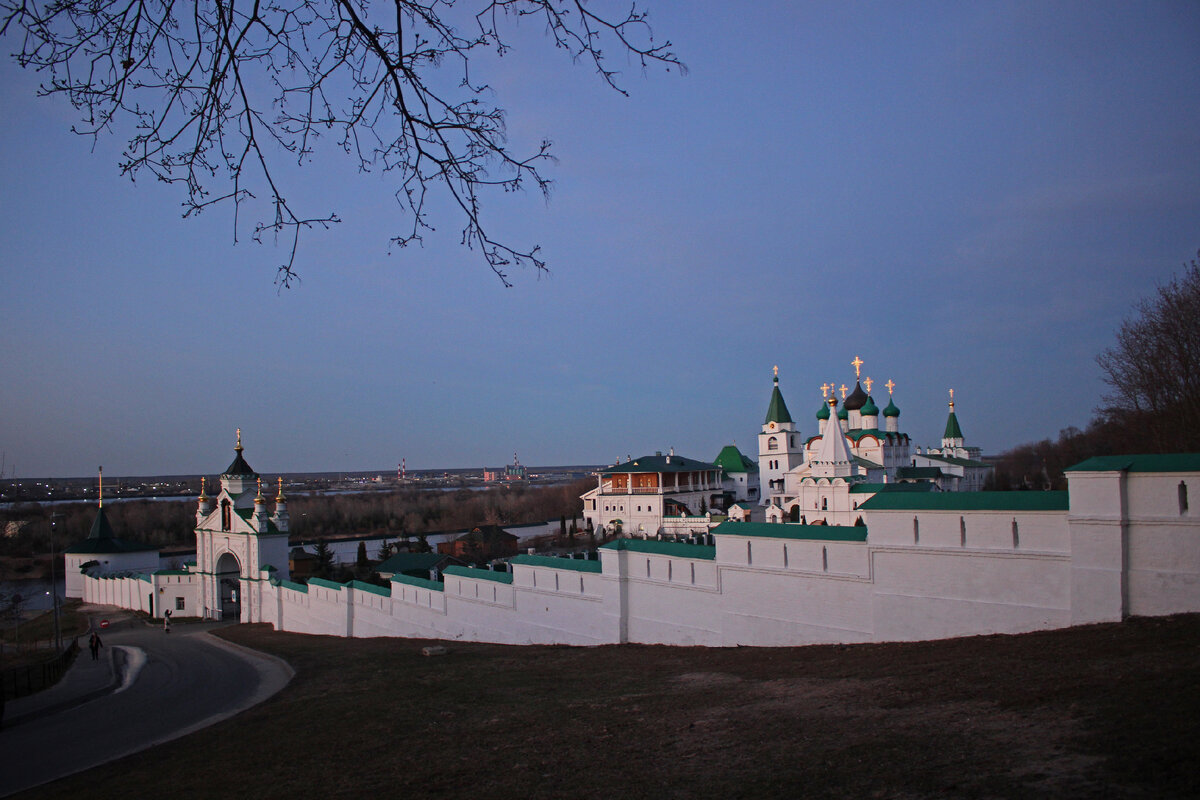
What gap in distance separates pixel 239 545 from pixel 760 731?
2508 cm

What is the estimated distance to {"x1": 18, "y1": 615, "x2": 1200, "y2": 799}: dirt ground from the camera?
5.03m

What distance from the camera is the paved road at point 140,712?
31.2 feet

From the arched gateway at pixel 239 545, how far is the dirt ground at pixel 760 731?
16396mm

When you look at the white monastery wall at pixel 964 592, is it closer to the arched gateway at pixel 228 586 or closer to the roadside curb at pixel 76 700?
the roadside curb at pixel 76 700

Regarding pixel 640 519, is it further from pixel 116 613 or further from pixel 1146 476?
pixel 1146 476

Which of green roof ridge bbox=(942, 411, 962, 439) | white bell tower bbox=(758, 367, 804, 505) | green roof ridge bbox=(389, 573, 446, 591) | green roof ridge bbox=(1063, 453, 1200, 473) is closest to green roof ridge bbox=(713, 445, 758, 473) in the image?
white bell tower bbox=(758, 367, 804, 505)

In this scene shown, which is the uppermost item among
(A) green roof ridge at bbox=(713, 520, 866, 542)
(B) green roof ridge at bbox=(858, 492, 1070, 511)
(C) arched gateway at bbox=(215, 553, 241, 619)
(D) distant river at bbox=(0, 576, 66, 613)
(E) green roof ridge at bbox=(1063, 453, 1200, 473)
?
(E) green roof ridge at bbox=(1063, 453, 1200, 473)

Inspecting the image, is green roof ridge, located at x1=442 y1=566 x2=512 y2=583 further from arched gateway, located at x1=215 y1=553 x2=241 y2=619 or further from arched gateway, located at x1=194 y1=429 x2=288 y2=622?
arched gateway, located at x1=215 y1=553 x2=241 y2=619

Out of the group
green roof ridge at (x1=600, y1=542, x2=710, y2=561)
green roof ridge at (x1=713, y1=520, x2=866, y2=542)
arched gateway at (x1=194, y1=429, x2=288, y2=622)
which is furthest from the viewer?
arched gateway at (x1=194, y1=429, x2=288, y2=622)

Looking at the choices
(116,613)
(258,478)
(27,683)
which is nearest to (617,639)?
(27,683)

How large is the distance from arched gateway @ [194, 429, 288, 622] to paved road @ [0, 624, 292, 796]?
19.8 ft

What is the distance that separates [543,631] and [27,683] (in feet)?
33.6

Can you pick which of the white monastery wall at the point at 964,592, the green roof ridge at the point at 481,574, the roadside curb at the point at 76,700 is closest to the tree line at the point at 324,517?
the roadside curb at the point at 76,700

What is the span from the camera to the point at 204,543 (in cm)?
2903
